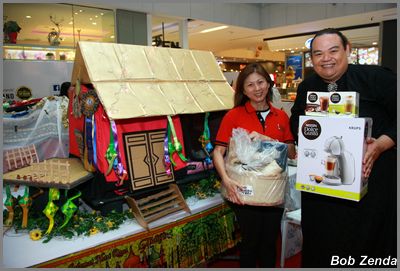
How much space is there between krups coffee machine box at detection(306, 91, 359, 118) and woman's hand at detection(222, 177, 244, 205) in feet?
1.93

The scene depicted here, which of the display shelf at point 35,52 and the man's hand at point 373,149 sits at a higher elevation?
the display shelf at point 35,52

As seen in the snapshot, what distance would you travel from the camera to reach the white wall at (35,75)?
4.22 meters

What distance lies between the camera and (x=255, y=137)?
1848mm

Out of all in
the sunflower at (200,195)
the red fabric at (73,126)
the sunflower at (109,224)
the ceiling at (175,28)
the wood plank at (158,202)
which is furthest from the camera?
the ceiling at (175,28)

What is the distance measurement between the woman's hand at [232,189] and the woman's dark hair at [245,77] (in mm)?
473

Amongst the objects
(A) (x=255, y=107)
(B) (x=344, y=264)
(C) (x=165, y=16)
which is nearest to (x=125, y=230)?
(A) (x=255, y=107)

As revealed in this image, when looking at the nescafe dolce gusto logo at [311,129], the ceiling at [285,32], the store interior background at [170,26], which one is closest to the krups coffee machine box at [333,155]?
the nescafe dolce gusto logo at [311,129]

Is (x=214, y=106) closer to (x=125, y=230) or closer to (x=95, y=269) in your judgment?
(x=125, y=230)

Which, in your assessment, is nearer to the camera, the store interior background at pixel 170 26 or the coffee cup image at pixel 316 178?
the coffee cup image at pixel 316 178

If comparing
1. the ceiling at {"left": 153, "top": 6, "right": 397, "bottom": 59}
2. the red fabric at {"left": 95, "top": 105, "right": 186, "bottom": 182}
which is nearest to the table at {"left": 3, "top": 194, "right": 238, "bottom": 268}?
the red fabric at {"left": 95, "top": 105, "right": 186, "bottom": 182}

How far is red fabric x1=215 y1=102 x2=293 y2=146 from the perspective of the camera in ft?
6.26

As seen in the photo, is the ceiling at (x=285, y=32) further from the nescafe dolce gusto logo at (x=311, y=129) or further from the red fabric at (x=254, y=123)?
the nescafe dolce gusto logo at (x=311, y=129)

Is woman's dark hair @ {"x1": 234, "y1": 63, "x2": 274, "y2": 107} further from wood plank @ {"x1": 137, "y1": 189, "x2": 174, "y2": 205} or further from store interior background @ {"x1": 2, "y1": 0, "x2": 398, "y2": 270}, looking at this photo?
store interior background @ {"x1": 2, "y1": 0, "x2": 398, "y2": 270}

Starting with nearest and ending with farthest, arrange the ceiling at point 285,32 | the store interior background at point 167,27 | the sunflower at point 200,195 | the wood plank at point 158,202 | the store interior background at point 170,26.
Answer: the wood plank at point 158,202, the sunflower at point 200,195, the store interior background at point 167,27, the store interior background at point 170,26, the ceiling at point 285,32
